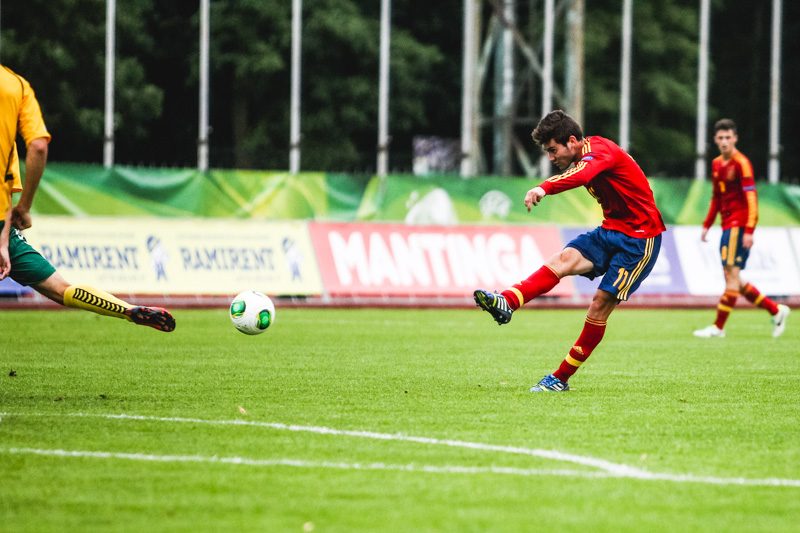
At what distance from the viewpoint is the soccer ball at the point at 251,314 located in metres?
11.4

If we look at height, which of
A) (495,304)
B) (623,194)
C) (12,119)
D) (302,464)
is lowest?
(302,464)

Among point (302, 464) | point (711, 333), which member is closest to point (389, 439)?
point (302, 464)

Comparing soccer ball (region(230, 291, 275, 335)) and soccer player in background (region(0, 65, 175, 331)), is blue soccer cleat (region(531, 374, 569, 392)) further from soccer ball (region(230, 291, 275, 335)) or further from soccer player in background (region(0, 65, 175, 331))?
soccer player in background (region(0, 65, 175, 331))

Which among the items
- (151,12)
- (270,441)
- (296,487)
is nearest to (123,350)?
(270,441)

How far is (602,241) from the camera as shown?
10.6 metres

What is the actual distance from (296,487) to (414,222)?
18.7 metres

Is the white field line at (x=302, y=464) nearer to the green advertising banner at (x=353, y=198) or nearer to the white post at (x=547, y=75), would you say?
the green advertising banner at (x=353, y=198)

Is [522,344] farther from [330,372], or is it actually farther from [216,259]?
[216,259]

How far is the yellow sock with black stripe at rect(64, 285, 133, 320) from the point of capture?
31.0 feet

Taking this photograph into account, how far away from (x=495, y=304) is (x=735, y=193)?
26.5 ft

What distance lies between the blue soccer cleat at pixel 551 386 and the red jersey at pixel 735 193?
23.4 ft

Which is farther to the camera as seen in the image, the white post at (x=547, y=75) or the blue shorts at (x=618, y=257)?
the white post at (x=547, y=75)

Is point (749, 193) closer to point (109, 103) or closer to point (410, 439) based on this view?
point (410, 439)

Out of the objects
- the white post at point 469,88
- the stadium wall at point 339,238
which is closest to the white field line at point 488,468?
the stadium wall at point 339,238
